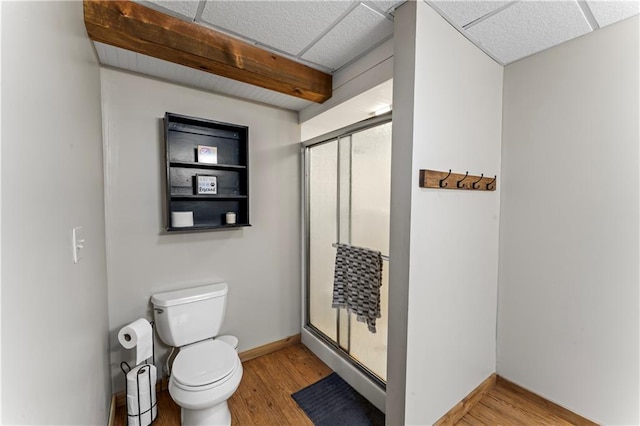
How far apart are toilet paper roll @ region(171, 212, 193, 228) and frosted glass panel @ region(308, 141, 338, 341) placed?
3.42 ft

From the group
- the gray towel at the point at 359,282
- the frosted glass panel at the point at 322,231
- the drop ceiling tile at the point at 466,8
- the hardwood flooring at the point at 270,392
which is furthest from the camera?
the frosted glass panel at the point at 322,231

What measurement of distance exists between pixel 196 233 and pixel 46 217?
1.28m

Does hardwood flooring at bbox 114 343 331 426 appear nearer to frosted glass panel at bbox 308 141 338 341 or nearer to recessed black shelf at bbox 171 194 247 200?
frosted glass panel at bbox 308 141 338 341

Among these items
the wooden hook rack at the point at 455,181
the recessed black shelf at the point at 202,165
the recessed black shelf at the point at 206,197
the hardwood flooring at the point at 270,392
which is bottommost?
the hardwood flooring at the point at 270,392

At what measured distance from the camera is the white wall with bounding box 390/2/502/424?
4.41 ft

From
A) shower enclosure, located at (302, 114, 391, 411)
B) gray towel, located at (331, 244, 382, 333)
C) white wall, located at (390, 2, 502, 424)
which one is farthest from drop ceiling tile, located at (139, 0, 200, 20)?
gray towel, located at (331, 244, 382, 333)

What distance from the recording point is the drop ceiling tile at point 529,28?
1.31 m

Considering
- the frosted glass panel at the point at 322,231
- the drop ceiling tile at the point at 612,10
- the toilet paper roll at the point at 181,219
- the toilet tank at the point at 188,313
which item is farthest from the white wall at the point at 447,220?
the toilet paper roll at the point at 181,219

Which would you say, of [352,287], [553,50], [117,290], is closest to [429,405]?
[352,287]

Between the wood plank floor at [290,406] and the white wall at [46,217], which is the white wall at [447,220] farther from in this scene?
the white wall at [46,217]

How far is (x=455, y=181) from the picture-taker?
1542 mm

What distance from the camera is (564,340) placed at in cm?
166

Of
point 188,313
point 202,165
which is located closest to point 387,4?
point 202,165

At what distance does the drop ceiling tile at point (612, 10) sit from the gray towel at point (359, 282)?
1666 millimetres
